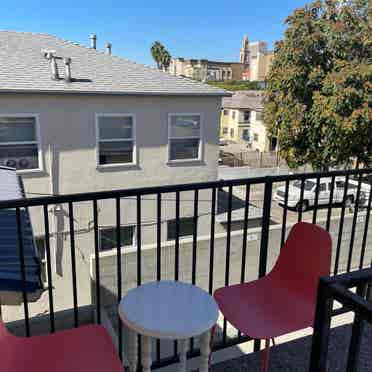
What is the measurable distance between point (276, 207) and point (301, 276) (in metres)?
11.9

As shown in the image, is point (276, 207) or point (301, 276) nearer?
point (301, 276)

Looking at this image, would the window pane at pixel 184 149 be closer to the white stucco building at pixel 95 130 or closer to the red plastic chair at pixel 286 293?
the white stucco building at pixel 95 130

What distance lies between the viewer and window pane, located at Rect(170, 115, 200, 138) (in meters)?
8.25

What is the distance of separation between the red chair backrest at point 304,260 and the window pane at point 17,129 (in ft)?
21.2

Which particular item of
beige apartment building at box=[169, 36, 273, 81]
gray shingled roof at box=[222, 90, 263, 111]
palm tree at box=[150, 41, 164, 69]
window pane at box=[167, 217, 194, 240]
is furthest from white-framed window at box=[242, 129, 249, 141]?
beige apartment building at box=[169, 36, 273, 81]

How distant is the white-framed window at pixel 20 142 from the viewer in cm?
682

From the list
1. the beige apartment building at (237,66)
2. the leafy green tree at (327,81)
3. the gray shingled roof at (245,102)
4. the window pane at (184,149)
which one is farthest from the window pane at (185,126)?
the beige apartment building at (237,66)

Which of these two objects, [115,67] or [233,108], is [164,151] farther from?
[233,108]

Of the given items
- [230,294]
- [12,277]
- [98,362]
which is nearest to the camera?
[98,362]

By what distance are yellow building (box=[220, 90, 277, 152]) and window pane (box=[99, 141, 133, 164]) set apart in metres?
16.2

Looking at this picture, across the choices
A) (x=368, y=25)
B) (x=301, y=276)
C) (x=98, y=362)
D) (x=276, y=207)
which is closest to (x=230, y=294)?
(x=301, y=276)

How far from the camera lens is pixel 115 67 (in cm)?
843

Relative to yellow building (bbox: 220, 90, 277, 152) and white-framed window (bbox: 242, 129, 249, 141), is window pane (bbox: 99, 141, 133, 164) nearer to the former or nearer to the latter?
yellow building (bbox: 220, 90, 277, 152)

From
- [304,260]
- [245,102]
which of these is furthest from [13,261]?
[245,102]
